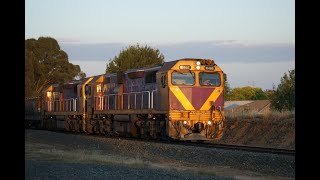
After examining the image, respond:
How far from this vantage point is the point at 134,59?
70.5 meters

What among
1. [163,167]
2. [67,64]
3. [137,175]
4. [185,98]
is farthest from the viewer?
[67,64]

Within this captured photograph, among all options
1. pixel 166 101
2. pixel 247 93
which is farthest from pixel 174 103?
pixel 247 93

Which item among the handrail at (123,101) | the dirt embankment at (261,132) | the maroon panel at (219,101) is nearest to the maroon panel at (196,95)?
the maroon panel at (219,101)

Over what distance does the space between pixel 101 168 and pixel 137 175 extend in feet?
5.51

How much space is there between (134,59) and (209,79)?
152ft

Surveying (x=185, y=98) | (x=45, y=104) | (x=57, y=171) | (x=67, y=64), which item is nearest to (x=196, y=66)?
(x=185, y=98)

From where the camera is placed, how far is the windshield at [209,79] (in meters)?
24.5

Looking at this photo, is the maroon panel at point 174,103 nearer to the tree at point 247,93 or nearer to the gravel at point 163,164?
the gravel at point 163,164

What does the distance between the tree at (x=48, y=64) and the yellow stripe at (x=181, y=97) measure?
6455cm
